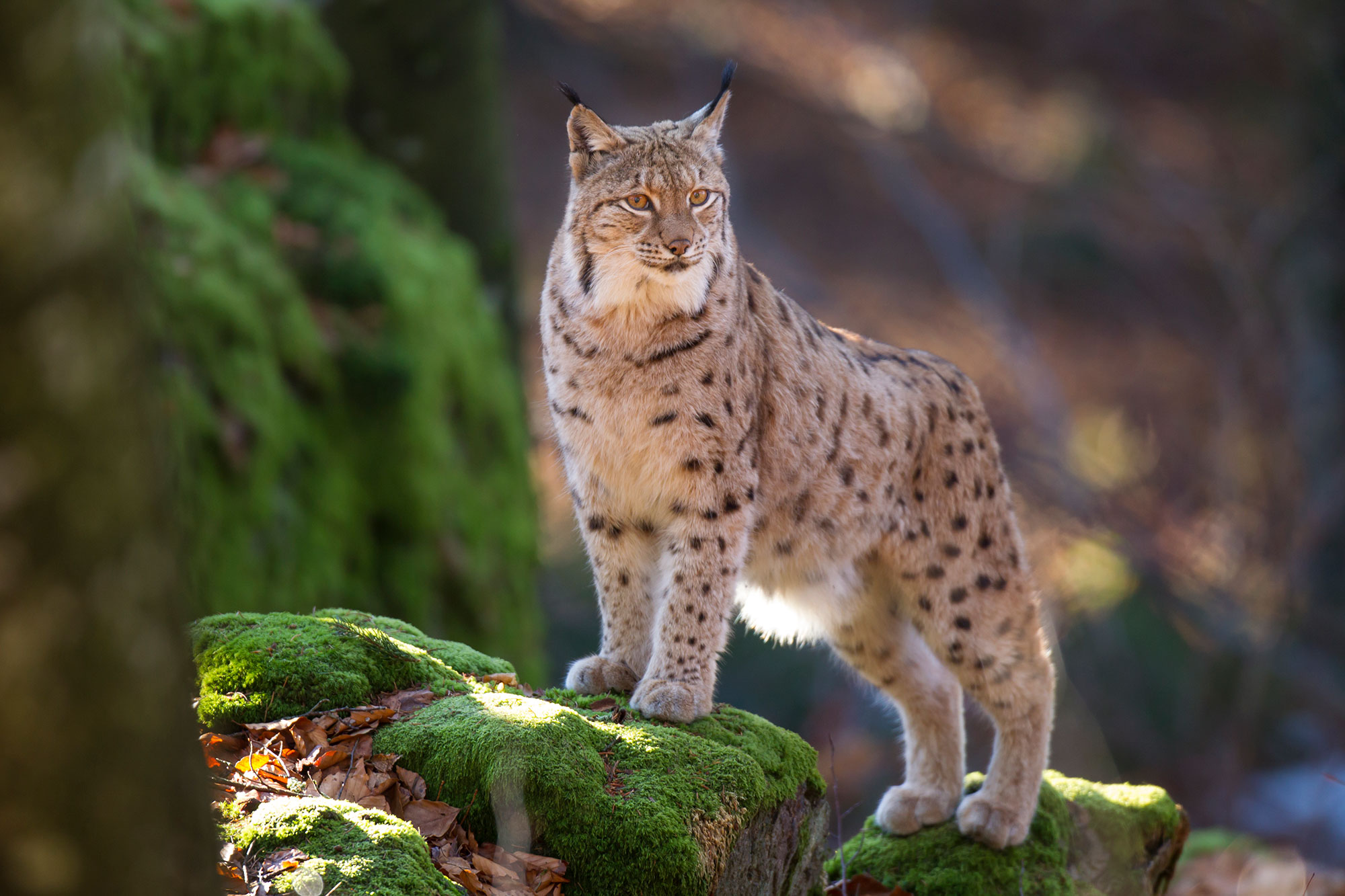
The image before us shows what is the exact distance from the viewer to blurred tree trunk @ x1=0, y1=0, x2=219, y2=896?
126 cm

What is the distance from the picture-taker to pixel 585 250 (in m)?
4.09

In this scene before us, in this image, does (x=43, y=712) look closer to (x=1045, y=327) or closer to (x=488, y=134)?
(x=488, y=134)

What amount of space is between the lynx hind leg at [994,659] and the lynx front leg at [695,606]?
93 cm

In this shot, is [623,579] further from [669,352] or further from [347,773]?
[347,773]

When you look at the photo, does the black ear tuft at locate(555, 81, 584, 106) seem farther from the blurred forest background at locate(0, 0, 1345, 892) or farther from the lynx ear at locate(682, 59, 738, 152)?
the blurred forest background at locate(0, 0, 1345, 892)

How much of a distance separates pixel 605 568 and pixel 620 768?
1073 mm

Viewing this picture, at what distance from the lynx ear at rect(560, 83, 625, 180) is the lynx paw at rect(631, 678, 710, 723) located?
1.79 meters

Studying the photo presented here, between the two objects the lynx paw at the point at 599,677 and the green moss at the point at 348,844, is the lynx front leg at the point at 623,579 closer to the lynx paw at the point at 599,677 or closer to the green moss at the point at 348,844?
the lynx paw at the point at 599,677

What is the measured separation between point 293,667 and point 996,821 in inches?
104

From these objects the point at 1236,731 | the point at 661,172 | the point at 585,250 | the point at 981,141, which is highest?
the point at 981,141

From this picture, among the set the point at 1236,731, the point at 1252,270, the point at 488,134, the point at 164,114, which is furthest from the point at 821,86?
the point at 164,114

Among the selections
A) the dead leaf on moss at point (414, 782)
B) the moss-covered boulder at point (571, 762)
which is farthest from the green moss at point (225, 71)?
the dead leaf on moss at point (414, 782)

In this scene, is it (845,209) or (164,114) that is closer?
(164,114)

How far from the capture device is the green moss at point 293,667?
123 inches
